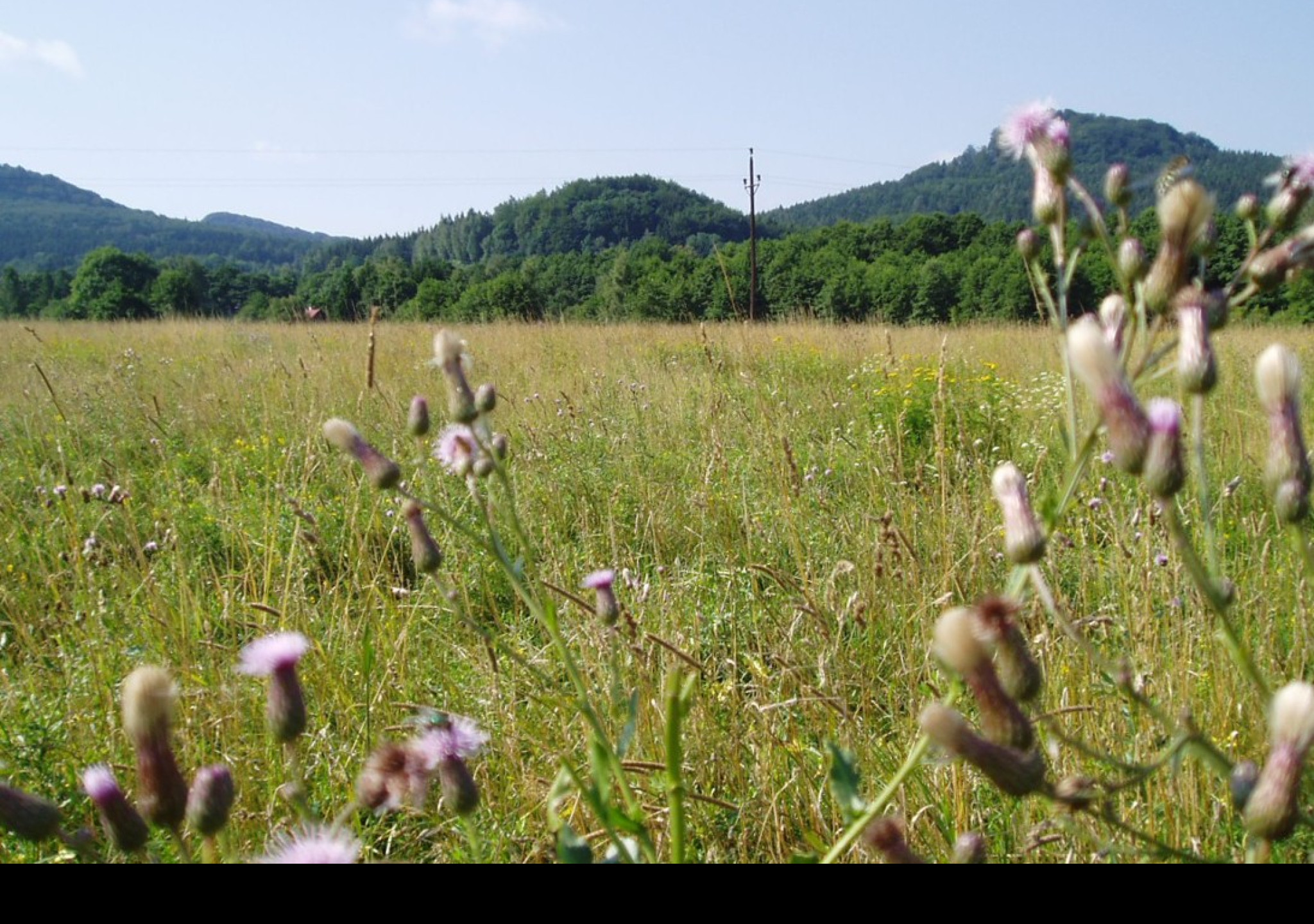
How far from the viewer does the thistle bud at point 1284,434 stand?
56cm

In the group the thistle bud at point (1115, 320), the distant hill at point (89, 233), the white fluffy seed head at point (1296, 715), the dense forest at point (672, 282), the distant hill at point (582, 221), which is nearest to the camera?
the white fluffy seed head at point (1296, 715)

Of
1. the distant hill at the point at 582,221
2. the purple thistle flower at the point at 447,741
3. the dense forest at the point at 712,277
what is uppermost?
the distant hill at the point at 582,221

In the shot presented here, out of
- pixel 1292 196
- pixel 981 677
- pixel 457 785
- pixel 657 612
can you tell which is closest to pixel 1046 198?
pixel 1292 196

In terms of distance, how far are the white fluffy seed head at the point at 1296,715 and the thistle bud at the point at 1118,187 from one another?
57 centimetres

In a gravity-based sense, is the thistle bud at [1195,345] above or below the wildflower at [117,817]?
above

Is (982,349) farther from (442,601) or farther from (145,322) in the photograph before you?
(145,322)

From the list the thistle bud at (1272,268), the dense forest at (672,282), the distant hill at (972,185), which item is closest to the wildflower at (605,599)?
the thistle bud at (1272,268)

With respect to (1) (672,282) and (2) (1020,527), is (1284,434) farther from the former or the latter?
(1) (672,282)

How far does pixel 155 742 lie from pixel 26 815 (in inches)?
3.4

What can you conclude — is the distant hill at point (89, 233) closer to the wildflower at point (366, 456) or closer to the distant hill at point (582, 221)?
the distant hill at point (582, 221)

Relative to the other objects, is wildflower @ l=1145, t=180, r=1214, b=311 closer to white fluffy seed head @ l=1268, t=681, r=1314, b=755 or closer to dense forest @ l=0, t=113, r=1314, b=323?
dense forest @ l=0, t=113, r=1314, b=323

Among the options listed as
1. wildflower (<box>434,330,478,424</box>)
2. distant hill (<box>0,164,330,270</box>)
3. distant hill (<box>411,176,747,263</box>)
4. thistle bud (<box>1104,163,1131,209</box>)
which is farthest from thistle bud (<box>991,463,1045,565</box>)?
distant hill (<box>0,164,330,270</box>)
